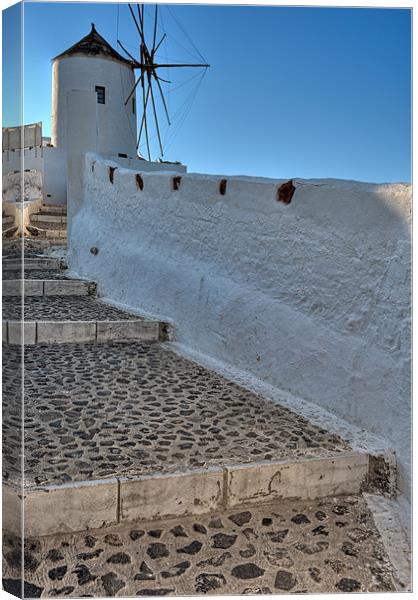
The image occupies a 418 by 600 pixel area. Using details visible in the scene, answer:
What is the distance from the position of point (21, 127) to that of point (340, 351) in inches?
59.0

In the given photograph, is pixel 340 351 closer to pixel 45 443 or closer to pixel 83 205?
pixel 45 443

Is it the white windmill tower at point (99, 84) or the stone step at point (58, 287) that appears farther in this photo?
the white windmill tower at point (99, 84)

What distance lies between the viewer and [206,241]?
134 inches

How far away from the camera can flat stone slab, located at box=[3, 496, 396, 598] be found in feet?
4.63

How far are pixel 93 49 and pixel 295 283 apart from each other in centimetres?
1171

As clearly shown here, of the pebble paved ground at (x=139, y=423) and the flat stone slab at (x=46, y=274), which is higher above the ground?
the flat stone slab at (x=46, y=274)

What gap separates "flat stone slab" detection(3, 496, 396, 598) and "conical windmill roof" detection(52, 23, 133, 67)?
41.5 ft

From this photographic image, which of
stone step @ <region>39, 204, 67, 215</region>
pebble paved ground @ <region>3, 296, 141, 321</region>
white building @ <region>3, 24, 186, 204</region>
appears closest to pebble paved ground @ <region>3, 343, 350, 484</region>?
pebble paved ground @ <region>3, 296, 141, 321</region>

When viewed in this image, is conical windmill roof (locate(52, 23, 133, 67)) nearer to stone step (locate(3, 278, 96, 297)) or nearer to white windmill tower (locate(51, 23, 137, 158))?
white windmill tower (locate(51, 23, 137, 158))

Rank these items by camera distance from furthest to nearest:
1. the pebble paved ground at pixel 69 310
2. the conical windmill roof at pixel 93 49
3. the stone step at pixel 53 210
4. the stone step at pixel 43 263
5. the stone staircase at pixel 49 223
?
the conical windmill roof at pixel 93 49 < the stone step at pixel 53 210 < the stone staircase at pixel 49 223 < the stone step at pixel 43 263 < the pebble paved ground at pixel 69 310

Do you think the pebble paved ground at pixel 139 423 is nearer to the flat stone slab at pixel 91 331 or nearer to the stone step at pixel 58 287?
the flat stone slab at pixel 91 331

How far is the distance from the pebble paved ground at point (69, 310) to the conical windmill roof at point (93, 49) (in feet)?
31.6

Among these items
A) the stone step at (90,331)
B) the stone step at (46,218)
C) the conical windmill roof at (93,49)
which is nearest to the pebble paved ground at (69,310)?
the stone step at (90,331)

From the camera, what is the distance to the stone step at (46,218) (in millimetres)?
8230
